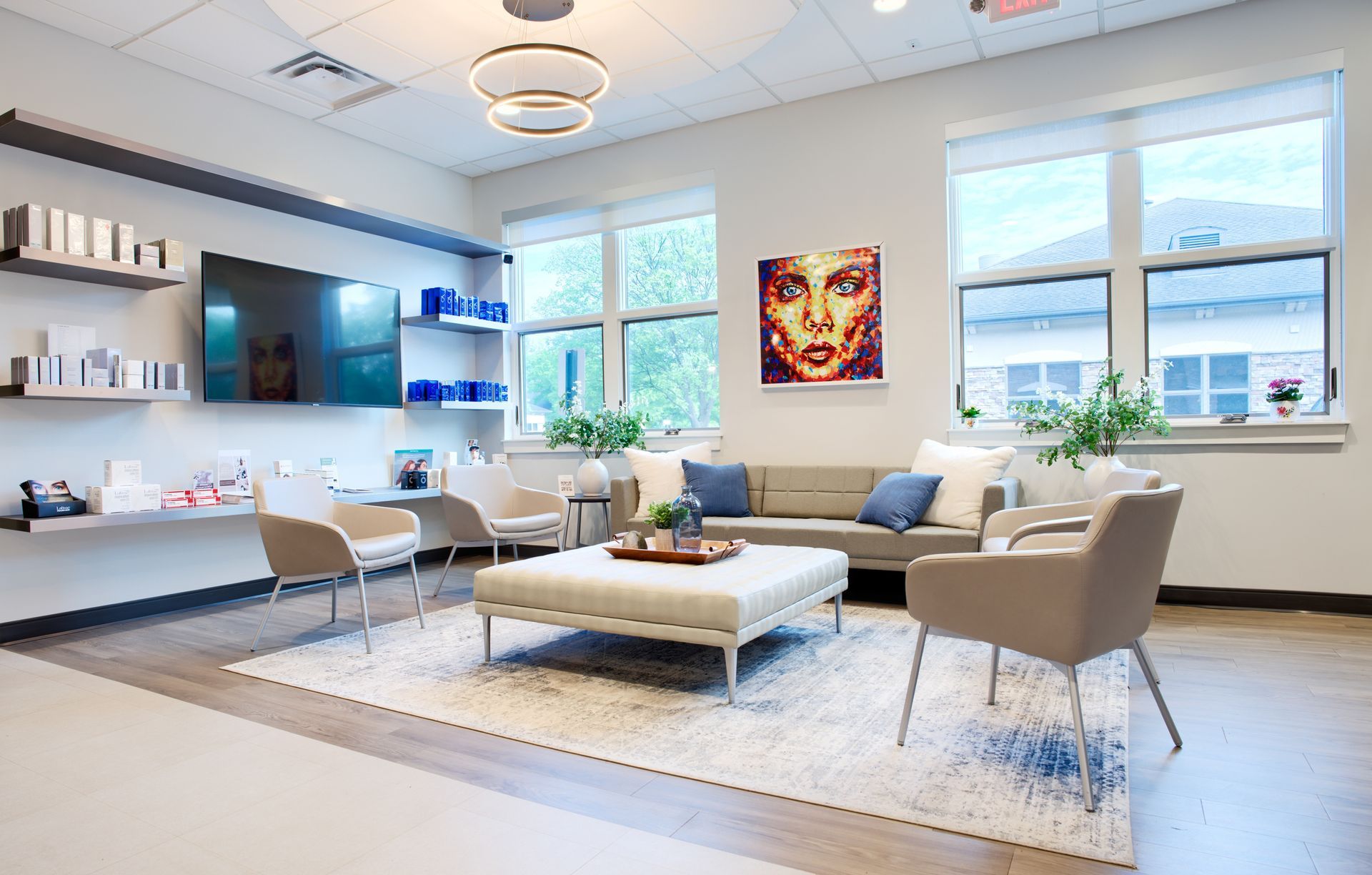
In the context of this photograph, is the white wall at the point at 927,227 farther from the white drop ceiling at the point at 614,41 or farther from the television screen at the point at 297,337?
the television screen at the point at 297,337

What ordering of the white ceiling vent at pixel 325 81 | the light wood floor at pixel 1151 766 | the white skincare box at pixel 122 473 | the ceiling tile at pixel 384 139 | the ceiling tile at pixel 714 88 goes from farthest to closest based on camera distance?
the ceiling tile at pixel 384 139
the ceiling tile at pixel 714 88
the white ceiling vent at pixel 325 81
the white skincare box at pixel 122 473
the light wood floor at pixel 1151 766

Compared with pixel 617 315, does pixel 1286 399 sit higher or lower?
lower

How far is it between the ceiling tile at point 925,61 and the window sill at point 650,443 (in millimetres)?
2834

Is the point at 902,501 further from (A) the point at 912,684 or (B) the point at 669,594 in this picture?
(A) the point at 912,684

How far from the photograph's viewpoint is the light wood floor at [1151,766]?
1938 millimetres

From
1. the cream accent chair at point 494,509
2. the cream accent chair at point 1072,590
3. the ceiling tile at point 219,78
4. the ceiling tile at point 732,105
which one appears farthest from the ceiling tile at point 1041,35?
the ceiling tile at point 219,78

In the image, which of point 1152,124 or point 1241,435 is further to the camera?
point 1152,124

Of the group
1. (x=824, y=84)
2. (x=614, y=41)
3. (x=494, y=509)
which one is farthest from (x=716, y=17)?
(x=494, y=509)

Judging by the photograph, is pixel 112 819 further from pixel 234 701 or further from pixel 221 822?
pixel 234 701

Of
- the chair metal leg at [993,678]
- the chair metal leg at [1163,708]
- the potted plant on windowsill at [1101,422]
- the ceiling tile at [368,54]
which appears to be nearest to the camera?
the chair metal leg at [1163,708]

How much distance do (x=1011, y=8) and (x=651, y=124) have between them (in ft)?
9.51

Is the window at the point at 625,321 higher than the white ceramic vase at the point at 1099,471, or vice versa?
the window at the point at 625,321

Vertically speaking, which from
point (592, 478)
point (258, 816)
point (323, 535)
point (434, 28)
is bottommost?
point (258, 816)

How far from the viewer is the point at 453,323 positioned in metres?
6.52
